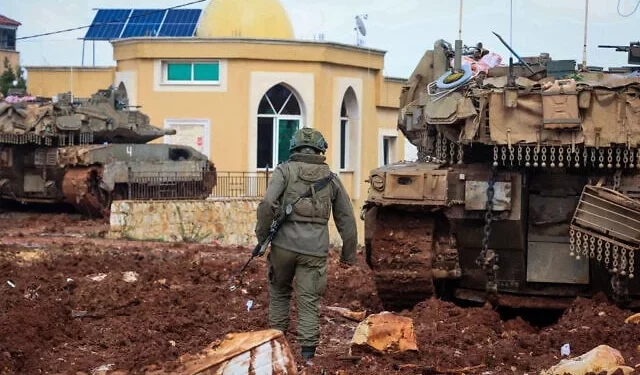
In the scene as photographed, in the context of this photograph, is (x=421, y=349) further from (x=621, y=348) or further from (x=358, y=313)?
(x=358, y=313)

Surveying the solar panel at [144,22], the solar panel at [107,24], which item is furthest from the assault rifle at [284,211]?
the solar panel at [107,24]

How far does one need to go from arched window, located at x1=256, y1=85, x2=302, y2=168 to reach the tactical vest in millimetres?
27995

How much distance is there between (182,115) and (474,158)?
1010 inches

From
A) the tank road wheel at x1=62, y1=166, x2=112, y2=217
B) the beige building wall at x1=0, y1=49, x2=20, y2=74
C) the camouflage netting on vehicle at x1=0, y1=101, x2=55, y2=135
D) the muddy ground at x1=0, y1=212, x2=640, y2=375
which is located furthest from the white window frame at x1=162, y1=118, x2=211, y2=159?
the muddy ground at x1=0, y1=212, x2=640, y2=375

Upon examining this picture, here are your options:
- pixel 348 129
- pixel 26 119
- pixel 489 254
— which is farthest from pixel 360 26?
pixel 489 254

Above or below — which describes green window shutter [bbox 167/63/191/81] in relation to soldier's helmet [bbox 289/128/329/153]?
above

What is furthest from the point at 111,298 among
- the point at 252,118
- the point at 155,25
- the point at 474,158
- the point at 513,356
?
the point at 155,25

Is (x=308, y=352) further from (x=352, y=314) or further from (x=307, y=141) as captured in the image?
(x=352, y=314)

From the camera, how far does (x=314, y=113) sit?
37562 mm

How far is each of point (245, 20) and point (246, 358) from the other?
103 ft

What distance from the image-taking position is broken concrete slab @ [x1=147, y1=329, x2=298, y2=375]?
8.27 meters

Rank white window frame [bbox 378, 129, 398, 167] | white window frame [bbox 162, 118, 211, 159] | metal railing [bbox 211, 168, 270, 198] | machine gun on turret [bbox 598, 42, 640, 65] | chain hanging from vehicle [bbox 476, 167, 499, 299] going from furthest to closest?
white window frame [bbox 378, 129, 398, 167] → white window frame [bbox 162, 118, 211, 159] → metal railing [bbox 211, 168, 270, 198] → machine gun on turret [bbox 598, 42, 640, 65] → chain hanging from vehicle [bbox 476, 167, 499, 299]

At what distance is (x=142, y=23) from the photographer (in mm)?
42938

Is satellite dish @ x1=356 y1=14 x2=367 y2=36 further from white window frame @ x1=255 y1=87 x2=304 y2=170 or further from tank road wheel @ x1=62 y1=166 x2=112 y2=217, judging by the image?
tank road wheel @ x1=62 y1=166 x2=112 y2=217
